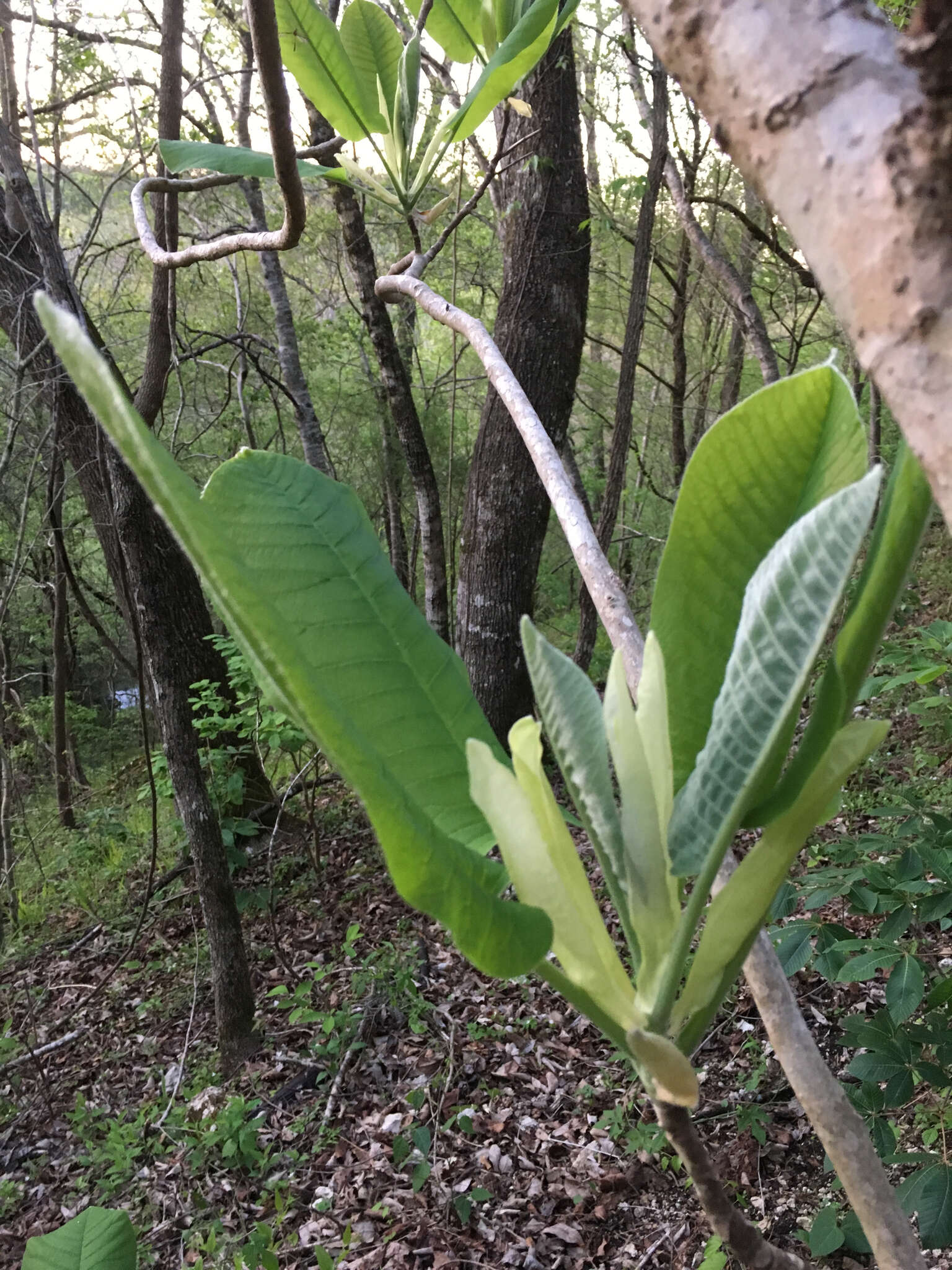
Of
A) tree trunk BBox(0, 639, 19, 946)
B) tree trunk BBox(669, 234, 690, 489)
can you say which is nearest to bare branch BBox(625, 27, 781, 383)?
Answer: tree trunk BBox(0, 639, 19, 946)

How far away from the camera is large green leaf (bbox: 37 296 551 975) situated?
25 cm

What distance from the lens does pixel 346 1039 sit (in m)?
2.90

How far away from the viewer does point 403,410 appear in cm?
401

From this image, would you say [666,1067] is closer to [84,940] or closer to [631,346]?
[631,346]

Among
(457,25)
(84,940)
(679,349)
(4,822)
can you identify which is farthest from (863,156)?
(679,349)

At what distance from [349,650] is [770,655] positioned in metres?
0.18

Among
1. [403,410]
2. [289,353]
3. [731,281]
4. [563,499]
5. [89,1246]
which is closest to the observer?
[89,1246]

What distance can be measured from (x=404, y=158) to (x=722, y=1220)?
112cm

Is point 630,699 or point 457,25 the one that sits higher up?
point 457,25

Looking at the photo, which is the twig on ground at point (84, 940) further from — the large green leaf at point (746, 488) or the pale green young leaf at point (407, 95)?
the large green leaf at point (746, 488)

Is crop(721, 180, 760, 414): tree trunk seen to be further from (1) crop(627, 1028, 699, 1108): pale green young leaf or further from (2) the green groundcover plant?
(1) crop(627, 1028, 699, 1108): pale green young leaf

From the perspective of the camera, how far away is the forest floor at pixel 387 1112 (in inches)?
79.3

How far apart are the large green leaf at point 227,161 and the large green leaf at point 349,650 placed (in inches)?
29.8

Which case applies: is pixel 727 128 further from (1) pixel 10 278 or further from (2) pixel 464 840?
(1) pixel 10 278
